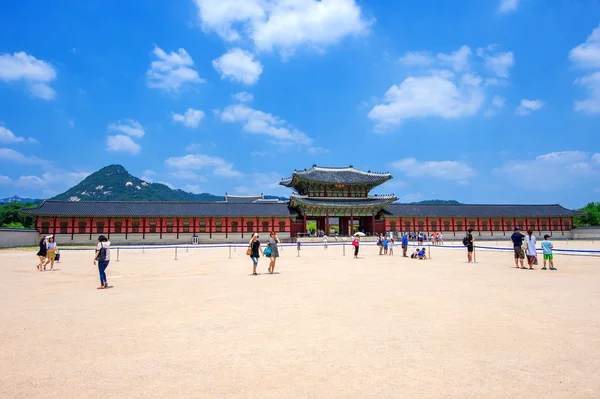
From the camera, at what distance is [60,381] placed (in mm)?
4652

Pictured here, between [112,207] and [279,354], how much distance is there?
166ft

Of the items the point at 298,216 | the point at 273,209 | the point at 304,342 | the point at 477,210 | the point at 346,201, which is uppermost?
the point at 346,201

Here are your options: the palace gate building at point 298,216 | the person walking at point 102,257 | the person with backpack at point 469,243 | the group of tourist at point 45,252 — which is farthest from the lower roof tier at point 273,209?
the person walking at point 102,257

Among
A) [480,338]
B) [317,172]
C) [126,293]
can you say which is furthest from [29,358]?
[317,172]

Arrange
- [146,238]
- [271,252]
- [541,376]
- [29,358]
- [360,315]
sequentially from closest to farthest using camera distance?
[541,376] → [29,358] → [360,315] → [271,252] → [146,238]

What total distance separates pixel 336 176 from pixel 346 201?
17.3ft

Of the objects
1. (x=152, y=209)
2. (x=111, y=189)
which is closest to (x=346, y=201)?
(x=152, y=209)

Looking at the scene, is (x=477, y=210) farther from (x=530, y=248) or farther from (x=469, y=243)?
(x=530, y=248)

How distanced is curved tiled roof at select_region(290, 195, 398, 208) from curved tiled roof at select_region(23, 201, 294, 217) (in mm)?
3053

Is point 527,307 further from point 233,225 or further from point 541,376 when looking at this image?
point 233,225

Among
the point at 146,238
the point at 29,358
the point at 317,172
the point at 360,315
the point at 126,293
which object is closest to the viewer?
the point at 29,358

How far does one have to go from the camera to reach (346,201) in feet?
180

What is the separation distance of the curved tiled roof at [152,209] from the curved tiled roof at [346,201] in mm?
3053

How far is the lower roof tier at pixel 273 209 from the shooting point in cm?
4778
